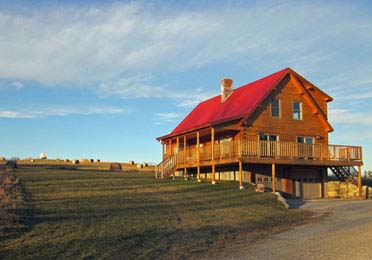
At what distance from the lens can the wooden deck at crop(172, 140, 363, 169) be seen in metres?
25.0

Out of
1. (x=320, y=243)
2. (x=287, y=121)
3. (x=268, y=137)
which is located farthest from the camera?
(x=287, y=121)

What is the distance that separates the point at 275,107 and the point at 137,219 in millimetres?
16501

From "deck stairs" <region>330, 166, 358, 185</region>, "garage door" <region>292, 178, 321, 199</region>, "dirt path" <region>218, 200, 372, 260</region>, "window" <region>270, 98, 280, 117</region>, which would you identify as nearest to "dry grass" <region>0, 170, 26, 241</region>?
"dirt path" <region>218, 200, 372, 260</region>

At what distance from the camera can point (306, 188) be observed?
97.9ft

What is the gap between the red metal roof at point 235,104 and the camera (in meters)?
27.5

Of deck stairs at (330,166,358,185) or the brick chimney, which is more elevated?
the brick chimney

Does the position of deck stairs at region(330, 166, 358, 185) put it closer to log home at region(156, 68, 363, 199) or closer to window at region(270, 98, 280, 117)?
log home at region(156, 68, 363, 199)

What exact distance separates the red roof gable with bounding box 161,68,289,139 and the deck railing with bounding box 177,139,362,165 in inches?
72.4

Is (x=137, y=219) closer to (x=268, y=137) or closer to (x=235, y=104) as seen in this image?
(x=268, y=137)

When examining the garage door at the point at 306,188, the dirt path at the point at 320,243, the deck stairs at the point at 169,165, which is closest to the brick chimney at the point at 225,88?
the deck stairs at the point at 169,165

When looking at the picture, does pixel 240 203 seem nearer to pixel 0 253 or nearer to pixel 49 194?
pixel 49 194

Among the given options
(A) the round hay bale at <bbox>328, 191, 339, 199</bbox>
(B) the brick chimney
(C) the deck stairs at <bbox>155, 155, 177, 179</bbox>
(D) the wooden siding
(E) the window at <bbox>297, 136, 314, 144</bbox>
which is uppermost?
(B) the brick chimney

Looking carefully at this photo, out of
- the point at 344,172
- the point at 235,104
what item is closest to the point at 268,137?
the point at 235,104

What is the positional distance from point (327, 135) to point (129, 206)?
1905 centimetres
